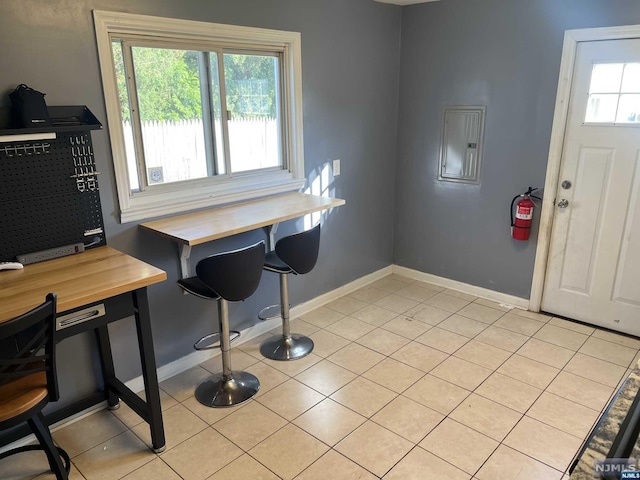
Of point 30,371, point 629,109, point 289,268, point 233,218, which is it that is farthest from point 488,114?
point 30,371

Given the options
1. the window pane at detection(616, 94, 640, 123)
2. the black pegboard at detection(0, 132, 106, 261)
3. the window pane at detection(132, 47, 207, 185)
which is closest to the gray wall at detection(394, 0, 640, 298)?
the window pane at detection(616, 94, 640, 123)

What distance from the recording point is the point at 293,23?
3.14 m

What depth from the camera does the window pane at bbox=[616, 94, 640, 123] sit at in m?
2.99

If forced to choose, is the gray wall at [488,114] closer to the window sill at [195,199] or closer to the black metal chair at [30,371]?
the window sill at [195,199]

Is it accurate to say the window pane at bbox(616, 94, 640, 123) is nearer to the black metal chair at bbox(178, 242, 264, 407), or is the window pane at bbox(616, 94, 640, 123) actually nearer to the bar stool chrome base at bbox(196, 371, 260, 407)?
the black metal chair at bbox(178, 242, 264, 407)

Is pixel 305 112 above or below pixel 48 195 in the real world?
above

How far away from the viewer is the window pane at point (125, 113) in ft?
8.05

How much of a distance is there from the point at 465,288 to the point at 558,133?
1476mm

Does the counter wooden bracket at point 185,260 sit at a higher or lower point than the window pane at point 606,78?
lower

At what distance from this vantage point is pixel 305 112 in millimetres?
3393

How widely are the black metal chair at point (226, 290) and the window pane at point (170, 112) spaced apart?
712mm

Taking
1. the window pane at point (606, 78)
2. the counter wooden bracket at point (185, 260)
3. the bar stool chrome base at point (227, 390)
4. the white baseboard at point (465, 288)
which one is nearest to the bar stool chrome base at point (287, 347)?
the bar stool chrome base at point (227, 390)

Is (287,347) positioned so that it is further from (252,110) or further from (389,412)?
(252,110)

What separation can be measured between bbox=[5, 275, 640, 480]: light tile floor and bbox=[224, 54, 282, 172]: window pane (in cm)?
129
